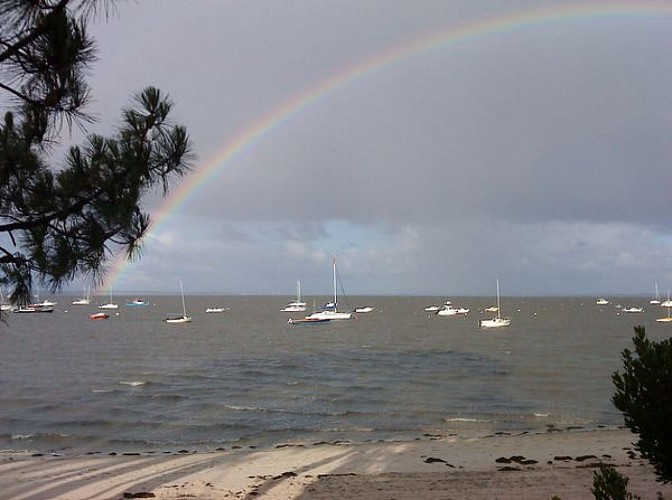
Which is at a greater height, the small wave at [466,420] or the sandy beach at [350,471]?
the sandy beach at [350,471]

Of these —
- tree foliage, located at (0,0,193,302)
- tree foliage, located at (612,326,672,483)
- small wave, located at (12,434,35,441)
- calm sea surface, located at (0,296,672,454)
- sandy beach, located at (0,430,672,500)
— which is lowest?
calm sea surface, located at (0,296,672,454)

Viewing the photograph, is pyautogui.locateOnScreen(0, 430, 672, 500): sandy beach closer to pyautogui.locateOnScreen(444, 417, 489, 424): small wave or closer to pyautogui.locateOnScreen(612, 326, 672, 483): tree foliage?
pyautogui.locateOnScreen(444, 417, 489, 424): small wave

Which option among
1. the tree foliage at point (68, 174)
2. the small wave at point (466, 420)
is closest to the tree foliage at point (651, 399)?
the tree foliage at point (68, 174)

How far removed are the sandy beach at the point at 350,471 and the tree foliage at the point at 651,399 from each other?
4.86m

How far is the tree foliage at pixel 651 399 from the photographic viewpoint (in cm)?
407

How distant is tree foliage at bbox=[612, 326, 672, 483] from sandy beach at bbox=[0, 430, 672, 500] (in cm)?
486

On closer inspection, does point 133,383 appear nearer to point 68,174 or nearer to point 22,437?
point 22,437

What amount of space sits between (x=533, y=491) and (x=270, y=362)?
103ft

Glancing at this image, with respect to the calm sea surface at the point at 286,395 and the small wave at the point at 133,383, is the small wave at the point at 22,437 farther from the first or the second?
the small wave at the point at 133,383

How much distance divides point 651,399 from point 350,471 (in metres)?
8.70

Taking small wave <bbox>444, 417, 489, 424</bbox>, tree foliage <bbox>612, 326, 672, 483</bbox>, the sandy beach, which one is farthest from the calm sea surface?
tree foliage <bbox>612, 326, 672, 483</bbox>

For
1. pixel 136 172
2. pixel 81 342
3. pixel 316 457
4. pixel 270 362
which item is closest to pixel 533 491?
pixel 316 457

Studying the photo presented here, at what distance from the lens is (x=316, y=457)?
44.8 feet

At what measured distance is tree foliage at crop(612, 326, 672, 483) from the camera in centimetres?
407
